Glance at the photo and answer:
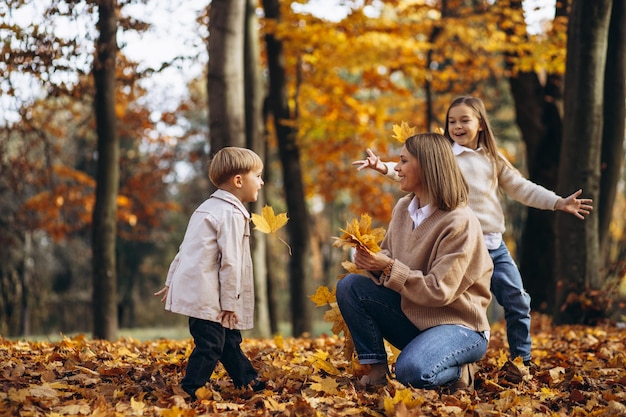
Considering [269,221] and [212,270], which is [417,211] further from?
[212,270]

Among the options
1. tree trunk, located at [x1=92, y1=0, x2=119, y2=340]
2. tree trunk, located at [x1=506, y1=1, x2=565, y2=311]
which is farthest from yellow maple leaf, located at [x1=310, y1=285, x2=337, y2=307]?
tree trunk, located at [x1=506, y1=1, x2=565, y2=311]

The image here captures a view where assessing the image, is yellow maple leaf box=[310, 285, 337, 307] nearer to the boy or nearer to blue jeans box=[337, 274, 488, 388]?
blue jeans box=[337, 274, 488, 388]

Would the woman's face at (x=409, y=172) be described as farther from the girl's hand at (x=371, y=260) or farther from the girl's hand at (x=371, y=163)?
the girl's hand at (x=371, y=260)

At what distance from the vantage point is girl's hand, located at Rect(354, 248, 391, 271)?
381 centimetres

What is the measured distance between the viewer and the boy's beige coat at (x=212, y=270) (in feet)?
12.3

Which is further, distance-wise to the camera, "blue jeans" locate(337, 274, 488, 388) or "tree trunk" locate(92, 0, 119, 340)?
"tree trunk" locate(92, 0, 119, 340)

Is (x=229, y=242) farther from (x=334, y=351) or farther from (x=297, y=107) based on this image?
(x=297, y=107)

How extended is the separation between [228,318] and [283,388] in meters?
0.64

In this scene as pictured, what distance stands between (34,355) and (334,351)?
2.24 meters

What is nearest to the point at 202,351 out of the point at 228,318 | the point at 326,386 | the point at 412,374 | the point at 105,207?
the point at 228,318

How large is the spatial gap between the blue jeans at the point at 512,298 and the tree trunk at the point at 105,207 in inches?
197

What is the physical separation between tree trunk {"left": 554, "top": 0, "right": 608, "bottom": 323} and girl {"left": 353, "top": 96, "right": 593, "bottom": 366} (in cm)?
294

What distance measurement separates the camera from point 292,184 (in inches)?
508

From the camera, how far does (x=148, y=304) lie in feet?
81.8
